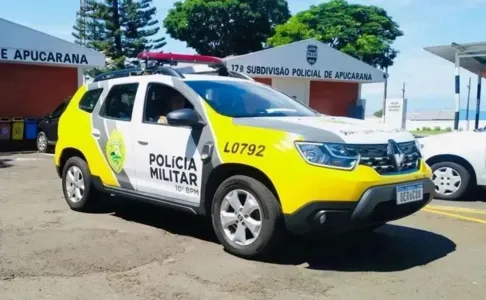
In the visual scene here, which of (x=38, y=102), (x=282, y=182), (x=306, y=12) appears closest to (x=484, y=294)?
(x=282, y=182)

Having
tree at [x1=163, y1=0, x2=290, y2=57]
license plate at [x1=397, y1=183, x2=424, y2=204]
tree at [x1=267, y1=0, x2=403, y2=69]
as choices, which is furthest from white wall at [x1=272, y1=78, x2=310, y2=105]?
tree at [x1=163, y1=0, x2=290, y2=57]

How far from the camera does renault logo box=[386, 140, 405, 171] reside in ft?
16.5

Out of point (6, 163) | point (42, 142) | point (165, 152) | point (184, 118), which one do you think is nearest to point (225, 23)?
point (42, 142)

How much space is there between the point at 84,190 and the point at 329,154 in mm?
3560

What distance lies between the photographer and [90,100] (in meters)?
7.07

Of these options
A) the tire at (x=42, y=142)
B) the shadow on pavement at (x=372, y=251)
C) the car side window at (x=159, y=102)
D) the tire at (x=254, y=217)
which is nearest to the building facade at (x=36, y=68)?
the tire at (x=42, y=142)

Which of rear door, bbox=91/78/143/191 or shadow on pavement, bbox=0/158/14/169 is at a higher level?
rear door, bbox=91/78/143/191

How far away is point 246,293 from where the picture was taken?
14.1ft

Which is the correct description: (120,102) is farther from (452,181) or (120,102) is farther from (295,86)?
(295,86)

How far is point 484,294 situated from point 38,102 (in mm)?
17139

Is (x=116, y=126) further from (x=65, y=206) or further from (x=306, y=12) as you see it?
(x=306, y=12)

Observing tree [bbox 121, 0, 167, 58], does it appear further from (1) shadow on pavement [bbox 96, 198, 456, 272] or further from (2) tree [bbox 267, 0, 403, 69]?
(1) shadow on pavement [bbox 96, 198, 456, 272]

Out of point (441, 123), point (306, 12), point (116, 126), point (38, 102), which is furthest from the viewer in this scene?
point (441, 123)

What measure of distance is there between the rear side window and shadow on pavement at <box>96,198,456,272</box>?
4.54 feet
